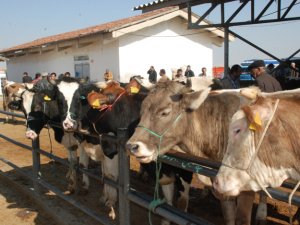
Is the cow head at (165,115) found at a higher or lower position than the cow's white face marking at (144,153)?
higher

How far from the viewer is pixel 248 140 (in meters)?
2.16

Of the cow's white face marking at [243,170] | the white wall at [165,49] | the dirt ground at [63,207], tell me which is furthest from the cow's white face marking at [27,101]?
the white wall at [165,49]

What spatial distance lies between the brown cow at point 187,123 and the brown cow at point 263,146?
43.1 inches

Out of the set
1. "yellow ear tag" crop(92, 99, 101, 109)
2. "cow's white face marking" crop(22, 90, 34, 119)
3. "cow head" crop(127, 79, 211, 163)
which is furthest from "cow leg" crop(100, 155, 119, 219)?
"cow head" crop(127, 79, 211, 163)

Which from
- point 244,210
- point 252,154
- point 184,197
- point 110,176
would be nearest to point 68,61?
Answer: point 110,176

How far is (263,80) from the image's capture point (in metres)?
5.59

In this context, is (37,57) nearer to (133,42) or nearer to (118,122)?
(133,42)

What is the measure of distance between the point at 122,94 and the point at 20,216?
2.41m

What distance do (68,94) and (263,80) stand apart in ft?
9.42

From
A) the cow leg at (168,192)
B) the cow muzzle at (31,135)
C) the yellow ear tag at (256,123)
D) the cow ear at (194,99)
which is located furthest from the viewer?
the cow muzzle at (31,135)

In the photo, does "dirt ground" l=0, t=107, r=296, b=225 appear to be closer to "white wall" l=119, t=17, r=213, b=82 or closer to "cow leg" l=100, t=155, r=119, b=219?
"cow leg" l=100, t=155, r=119, b=219

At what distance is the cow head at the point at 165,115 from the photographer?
3.31 meters

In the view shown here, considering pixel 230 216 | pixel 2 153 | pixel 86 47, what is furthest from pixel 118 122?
pixel 86 47

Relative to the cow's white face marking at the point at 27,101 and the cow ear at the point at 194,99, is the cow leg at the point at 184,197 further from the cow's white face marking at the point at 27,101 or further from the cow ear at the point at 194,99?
the cow's white face marking at the point at 27,101
